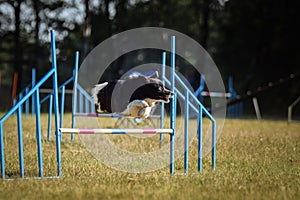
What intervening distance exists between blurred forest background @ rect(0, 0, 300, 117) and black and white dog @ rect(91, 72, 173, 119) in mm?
15804

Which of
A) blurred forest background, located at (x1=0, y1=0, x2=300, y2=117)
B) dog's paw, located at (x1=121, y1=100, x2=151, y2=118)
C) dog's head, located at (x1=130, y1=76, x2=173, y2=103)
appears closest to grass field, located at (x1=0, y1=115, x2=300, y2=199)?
dog's paw, located at (x1=121, y1=100, x2=151, y2=118)

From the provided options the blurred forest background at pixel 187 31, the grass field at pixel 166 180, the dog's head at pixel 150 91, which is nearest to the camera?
the grass field at pixel 166 180

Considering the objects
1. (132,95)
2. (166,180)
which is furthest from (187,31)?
(166,180)

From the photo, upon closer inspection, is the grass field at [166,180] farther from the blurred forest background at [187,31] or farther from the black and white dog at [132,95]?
the blurred forest background at [187,31]

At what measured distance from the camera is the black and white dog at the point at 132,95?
591 cm

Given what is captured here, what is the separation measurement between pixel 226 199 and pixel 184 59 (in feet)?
82.8

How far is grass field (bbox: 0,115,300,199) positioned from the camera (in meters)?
4.23

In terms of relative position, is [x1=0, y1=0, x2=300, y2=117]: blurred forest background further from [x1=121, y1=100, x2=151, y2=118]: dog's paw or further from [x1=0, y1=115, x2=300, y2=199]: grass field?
[x1=121, y1=100, x2=151, y2=118]: dog's paw

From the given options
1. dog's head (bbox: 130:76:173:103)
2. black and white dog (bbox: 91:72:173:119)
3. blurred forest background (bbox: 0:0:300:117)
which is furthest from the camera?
blurred forest background (bbox: 0:0:300:117)

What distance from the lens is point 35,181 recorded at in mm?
4715

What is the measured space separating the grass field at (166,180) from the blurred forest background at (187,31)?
15348 mm

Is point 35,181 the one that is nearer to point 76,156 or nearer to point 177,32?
point 76,156

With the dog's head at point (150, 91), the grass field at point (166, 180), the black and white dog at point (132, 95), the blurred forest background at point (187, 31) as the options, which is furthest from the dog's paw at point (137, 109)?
the blurred forest background at point (187, 31)

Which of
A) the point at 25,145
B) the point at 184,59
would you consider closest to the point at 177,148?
the point at 25,145
